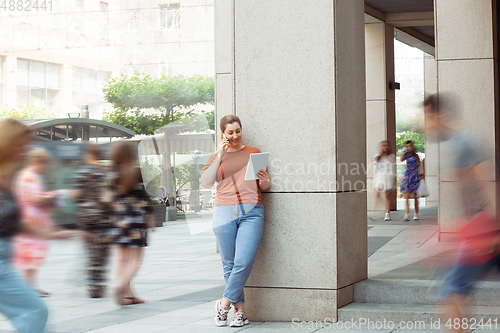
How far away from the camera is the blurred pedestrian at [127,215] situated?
6.18 m

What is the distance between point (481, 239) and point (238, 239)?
2076 mm

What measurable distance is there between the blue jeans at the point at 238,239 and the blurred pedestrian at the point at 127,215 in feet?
4.86

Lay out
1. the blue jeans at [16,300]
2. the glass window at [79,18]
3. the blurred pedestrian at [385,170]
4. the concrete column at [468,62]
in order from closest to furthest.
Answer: the blue jeans at [16,300] < the concrete column at [468,62] < the blurred pedestrian at [385,170] < the glass window at [79,18]

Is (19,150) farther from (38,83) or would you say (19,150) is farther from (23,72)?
(38,83)

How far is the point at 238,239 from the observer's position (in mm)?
4996

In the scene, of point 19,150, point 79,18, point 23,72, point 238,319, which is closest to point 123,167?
point 238,319

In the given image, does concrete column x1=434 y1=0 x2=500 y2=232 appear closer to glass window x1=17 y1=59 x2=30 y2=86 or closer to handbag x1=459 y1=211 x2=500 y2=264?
handbag x1=459 y1=211 x2=500 y2=264

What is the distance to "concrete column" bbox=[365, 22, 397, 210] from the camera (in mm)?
16406

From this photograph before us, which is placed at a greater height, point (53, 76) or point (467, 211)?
point (53, 76)

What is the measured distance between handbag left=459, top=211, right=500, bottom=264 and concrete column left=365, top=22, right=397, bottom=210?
12.7 m

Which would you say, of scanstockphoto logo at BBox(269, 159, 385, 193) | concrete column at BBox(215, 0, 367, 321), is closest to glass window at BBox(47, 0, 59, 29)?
concrete column at BBox(215, 0, 367, 321)

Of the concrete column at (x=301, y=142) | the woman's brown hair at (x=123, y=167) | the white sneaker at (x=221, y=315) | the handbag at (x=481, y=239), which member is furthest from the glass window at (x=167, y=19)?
the handbag at (x=481, y=239)

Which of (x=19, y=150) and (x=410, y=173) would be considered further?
(x=410, y=173)

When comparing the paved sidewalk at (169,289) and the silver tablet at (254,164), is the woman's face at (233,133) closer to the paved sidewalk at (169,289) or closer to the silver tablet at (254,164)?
the silver tablet at (254,164)
